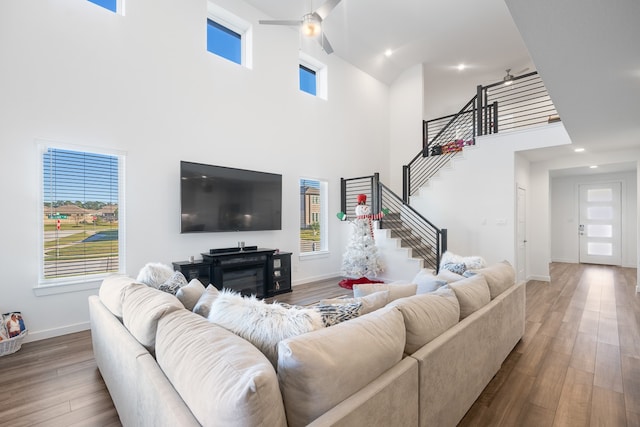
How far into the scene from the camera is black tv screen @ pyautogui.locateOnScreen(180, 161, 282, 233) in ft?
14.1

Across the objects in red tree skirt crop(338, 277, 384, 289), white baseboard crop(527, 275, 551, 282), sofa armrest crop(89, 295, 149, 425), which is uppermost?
sofa armrest crop(89, 295, 149, 425)

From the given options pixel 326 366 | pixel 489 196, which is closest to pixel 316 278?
pixel 489 196

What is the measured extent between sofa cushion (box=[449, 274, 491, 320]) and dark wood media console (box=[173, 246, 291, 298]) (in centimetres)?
322

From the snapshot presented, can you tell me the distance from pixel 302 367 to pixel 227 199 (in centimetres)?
404

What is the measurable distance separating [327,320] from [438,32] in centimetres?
721

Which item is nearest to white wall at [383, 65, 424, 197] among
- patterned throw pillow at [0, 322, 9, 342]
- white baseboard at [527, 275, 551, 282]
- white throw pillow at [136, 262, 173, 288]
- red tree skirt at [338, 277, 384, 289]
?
red tree skirt at [338, 277, 384, 289]

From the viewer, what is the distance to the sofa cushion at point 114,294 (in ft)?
6.56

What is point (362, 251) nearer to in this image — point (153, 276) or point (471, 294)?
point (471, 294)

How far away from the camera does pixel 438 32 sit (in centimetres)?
650

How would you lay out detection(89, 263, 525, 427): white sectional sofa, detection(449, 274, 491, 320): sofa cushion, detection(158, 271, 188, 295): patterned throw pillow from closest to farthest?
detection(89, 263, 525, 427): white sectional sofa → detection(449, 274, 491, 320): sofa cushion → detection(158, 271, 188, 295): patterned throw pillow

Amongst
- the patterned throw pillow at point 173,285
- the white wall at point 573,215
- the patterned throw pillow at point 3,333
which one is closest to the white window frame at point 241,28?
the patterned throw pillow at point 173,285

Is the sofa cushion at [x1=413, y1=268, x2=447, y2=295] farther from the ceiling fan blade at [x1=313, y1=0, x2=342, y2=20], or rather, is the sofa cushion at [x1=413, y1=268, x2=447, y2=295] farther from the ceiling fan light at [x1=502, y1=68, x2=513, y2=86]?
the ceiling fan light at [x1=502, y1=68, x2=513, y2=86]

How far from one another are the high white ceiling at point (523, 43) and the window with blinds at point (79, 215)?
3856 millimetres

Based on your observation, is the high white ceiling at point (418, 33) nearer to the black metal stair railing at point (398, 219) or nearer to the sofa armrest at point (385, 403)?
the black metal stair railing at point (398, 219)
